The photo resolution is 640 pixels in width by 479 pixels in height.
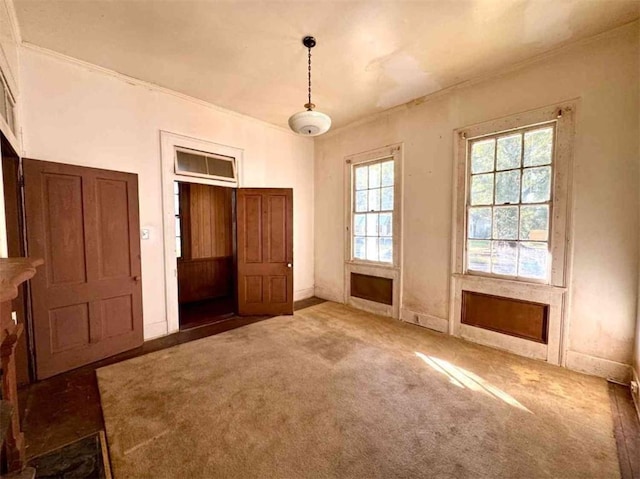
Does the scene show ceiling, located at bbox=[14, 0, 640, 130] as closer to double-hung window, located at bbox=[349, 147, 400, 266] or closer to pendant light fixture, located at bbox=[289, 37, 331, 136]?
pendant light fixture, located at bbox=[289, 37, 331, 136]

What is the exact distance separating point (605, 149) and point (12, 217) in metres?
5.39

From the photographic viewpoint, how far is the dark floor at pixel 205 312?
410 centimetres

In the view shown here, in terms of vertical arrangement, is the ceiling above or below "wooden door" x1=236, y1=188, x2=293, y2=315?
above

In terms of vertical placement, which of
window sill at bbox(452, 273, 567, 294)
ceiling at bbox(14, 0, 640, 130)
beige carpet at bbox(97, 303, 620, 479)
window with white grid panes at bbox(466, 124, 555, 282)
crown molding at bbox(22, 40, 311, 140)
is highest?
ceiling at bbox(14, 0, 640, 130)

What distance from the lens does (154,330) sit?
11.6 ft

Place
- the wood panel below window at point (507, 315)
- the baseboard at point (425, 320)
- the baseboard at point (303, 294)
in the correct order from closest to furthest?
the wood panel below window at point (507, 315) → the baseboard at point (425, 320) → the baseboard at point (303, 294)

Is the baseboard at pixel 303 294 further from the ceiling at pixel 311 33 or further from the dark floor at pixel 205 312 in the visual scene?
the ceiling at pixel 311 33

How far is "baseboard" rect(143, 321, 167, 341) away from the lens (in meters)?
3.45

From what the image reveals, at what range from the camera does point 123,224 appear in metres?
3.10

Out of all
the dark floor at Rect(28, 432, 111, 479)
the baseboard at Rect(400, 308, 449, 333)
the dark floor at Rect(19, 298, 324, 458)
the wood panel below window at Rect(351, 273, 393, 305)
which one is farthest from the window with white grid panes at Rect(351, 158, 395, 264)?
the dark floor at Rect(28, 432, 111, 479)

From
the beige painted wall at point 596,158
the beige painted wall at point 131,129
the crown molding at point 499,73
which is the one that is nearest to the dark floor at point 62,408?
the beige painted wall at point 131,129

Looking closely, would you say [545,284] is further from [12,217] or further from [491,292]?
[12,217]

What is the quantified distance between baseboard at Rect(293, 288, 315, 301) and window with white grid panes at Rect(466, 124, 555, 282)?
295cm

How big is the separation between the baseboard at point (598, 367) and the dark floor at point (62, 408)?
415cm
